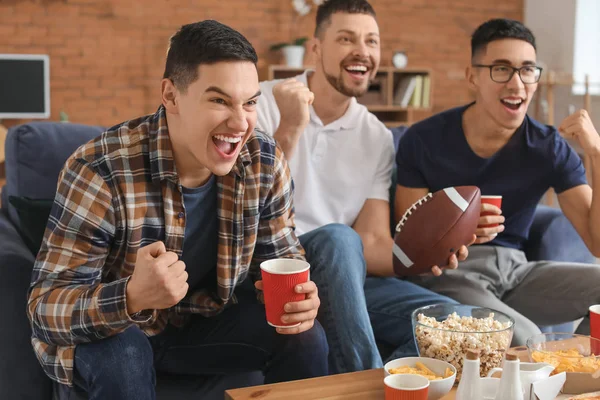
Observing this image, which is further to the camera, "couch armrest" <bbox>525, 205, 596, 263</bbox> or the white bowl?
"couch armrest" <bbox>525, 205, 596, 263</bbox>

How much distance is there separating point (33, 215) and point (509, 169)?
4.81 ft

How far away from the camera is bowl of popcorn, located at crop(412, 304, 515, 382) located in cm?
135

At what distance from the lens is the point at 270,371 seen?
169cm

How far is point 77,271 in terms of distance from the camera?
1.42 metres

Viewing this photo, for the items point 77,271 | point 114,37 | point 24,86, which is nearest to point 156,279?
point 77,271

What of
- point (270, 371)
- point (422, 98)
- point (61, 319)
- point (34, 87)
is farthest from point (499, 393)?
point (422, 98)

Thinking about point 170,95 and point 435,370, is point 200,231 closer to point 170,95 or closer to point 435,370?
point 170,95

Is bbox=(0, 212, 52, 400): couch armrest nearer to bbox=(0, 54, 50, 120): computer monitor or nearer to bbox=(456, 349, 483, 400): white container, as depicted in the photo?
bbox=(456, 349, 483, 400): white container

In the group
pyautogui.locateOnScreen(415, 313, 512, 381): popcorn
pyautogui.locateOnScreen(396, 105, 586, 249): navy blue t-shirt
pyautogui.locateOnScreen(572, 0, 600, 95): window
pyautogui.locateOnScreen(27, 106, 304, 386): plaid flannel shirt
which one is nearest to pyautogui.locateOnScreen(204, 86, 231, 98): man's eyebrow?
pyautogui.locateOnScreen(27, 106, 304, 386): plaid flannel shirt

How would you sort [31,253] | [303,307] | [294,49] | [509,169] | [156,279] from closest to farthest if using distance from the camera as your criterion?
[156,279] → [303,307] → [31,253] → [509,169] → [294,49]

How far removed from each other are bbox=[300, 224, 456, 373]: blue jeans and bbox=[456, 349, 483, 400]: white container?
0.54 m

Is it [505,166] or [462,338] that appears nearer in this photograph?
[462,338]

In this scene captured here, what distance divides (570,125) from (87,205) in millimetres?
1488

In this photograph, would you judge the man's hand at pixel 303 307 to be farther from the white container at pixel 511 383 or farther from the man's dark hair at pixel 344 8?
the man's dark hair at pixel 344 8
